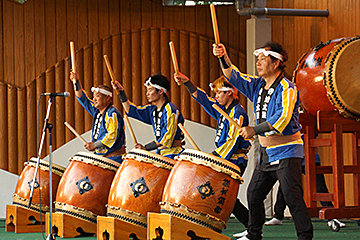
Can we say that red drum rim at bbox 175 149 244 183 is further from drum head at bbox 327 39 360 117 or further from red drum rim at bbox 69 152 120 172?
drum head at bbox 327 39 360 117

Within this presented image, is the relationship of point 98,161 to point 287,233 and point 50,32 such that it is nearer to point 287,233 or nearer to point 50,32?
point 287,233

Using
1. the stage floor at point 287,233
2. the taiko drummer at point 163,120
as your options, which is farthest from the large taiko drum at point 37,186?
the taiko drummer at point 163,120

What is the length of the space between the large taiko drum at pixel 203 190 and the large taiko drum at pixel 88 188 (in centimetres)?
90

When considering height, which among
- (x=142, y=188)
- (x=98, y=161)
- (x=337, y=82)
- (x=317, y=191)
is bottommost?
(x=317, y=191)

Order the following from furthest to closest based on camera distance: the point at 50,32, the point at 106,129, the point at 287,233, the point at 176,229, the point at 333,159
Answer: the point at 50,32 → the point at 106,129 → the point at 287,233 → the point at 333,159 → the point at 176,229

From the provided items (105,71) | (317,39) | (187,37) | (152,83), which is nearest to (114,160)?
(152,83)

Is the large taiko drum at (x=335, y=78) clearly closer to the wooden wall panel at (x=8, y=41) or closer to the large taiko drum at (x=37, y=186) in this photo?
the large taiko drum at (x=37, y=186)

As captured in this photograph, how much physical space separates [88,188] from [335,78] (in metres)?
1.97

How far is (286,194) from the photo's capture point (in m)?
2.80

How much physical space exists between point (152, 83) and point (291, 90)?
1.55m

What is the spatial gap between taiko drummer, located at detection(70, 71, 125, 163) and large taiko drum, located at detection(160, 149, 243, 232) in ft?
4.15

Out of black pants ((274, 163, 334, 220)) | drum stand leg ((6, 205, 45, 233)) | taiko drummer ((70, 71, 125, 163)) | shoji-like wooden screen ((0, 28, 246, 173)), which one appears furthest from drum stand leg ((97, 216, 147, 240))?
shoji-like wooden screen ((0, 28, 246, 173))

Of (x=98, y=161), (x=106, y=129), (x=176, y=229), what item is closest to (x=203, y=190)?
(x=176, y=229)

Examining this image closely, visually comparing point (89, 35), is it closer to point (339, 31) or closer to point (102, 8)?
point (102, 8)
